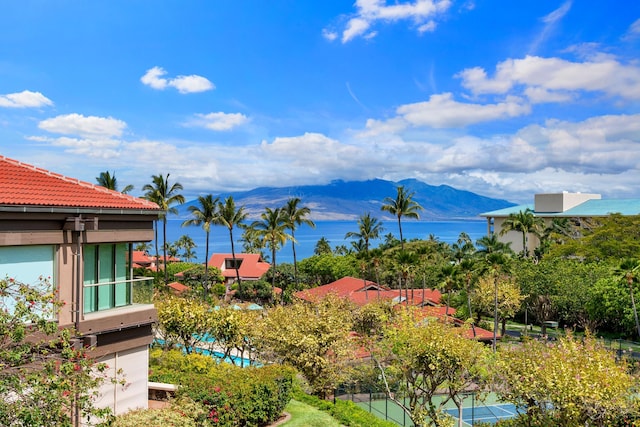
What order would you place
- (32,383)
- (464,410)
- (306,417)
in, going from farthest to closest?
(464,410)
(306,417)
(32,383)

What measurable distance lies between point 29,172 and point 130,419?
24.6 ft

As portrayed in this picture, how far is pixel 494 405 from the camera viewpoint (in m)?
29.6

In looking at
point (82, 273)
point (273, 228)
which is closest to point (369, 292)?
→ point (273, 228)

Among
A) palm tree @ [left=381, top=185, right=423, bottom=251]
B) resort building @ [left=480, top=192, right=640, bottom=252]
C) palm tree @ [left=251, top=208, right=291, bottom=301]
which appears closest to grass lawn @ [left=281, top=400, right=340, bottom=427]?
palm tree @ [left=251, top=208, right=291, bottom=301]

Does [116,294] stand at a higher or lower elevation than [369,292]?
higher

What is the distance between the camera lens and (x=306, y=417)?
19.7 metres

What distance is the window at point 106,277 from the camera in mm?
15656

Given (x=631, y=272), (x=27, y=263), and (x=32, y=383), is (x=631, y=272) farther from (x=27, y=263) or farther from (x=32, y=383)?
(x=32, y=383)


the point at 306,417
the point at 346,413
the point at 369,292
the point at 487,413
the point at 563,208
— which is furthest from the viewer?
the point at 563,208

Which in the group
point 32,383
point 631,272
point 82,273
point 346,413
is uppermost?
point 82,273

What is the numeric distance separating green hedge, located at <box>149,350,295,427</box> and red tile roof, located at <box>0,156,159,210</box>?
5834 millimetres

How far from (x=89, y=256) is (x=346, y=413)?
11183mm

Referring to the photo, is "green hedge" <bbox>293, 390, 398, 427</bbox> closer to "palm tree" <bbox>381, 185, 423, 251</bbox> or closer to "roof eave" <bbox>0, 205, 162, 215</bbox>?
"roof eave" <bbox>0, 205, 162, 215</bbox>

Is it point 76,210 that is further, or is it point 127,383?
point 127,383
